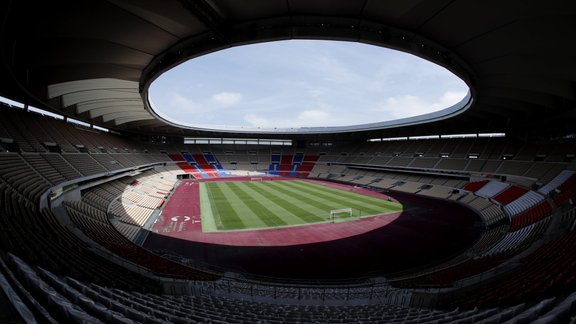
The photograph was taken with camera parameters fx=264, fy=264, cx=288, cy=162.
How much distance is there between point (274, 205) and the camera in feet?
98.7

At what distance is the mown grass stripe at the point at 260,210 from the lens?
23511 mm

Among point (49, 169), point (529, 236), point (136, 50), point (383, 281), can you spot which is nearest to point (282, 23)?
point (136, 50)

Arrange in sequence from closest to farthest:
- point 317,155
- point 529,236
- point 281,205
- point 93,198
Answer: point 529,236, point 93,198, point 281,205, point 317,155

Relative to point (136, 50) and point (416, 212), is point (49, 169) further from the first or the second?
point (416, 212)

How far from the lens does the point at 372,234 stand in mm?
20516

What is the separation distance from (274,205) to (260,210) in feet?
9.06

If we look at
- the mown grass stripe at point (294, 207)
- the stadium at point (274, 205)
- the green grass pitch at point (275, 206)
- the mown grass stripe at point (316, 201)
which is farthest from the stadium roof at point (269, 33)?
the mown grass stripe at point (316, 201)

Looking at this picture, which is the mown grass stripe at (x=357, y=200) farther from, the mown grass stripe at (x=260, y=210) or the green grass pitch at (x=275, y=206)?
the mown grass stripe at (x=260, y=210)

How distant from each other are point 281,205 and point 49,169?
67.1 feet

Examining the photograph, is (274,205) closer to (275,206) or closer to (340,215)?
(275,206)

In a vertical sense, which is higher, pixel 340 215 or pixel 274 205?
pixel 274 205

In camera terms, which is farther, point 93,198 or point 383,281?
point 93,198

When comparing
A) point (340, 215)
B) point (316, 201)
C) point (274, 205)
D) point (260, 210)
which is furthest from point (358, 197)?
point (260, 210)

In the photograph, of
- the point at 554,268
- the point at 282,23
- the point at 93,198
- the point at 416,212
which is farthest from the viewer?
the point at 416,212
